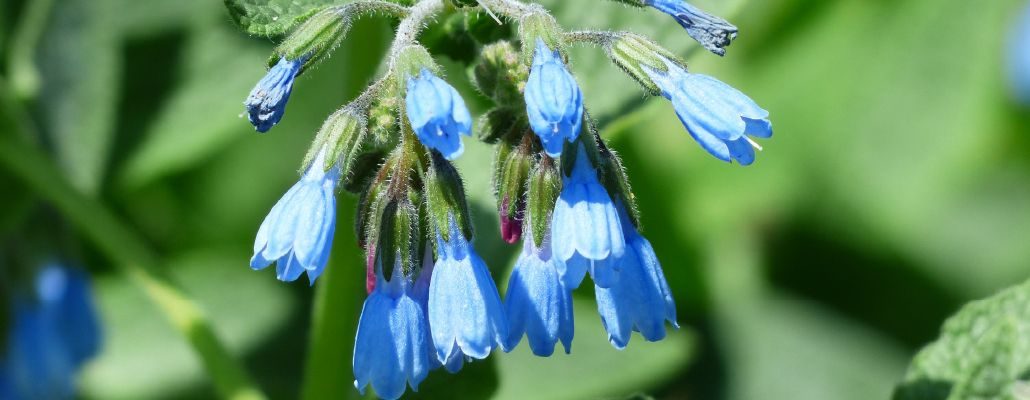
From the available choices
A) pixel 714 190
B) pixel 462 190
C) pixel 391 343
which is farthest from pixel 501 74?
pixel 714 190

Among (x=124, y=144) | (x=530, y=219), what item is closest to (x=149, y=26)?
(x=124, y=144)

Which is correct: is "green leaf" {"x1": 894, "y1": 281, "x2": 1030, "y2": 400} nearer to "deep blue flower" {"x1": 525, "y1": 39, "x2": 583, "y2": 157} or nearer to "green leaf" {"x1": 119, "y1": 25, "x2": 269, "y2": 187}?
"deep blue flower" {"x1": 525, "y1": 39, "x2": 583, "y2": 157}

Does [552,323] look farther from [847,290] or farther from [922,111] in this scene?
[922,111]

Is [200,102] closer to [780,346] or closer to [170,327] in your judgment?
[170,327]

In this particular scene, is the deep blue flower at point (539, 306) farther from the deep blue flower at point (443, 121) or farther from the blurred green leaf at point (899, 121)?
the blurred green leaf at point (899, 121)

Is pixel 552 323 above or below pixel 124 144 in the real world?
above

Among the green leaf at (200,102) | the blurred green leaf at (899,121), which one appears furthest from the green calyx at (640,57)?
the blurred green leaf at (899,121)
